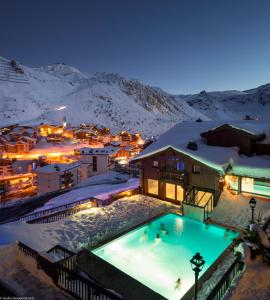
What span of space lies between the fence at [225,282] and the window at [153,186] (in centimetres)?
1345

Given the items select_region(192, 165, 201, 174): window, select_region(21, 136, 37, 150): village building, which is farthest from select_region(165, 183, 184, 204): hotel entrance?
select_region(21, 136, 37, 150): village building

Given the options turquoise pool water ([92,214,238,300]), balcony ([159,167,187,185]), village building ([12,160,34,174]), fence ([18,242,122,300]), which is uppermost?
balcony ([159,167,187,185])

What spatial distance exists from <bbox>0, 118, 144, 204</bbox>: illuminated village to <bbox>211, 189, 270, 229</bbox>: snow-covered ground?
32797 millimetres

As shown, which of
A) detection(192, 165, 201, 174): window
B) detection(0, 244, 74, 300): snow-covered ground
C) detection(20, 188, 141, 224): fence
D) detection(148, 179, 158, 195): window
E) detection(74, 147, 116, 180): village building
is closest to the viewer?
detection(0, 244, 74, 300): snow-covered ground

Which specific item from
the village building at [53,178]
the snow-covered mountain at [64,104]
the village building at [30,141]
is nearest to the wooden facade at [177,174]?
the village building at [53,178]

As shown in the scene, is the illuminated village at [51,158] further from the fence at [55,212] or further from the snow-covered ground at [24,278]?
the snow-covered ground at [24,278]

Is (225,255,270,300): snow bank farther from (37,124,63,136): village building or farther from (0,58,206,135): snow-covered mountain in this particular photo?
(0,58,206,135): snow-covered mountain

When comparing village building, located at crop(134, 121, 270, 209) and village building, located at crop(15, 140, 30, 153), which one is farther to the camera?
village building, located at crop(15, 140, 30, 153)

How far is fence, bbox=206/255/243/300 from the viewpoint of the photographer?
912 cm

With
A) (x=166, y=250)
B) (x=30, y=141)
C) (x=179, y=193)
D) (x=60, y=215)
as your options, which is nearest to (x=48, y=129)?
(x=30, y=141)

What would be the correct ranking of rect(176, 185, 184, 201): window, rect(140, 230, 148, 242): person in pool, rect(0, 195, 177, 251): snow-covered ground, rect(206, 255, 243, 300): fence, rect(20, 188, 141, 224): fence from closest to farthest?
rect(206, 255, 243, 300): fence, rect(0, 195, 177, 251): snow-covered ground, rect(140, 230, 148, 242): person in pool, rect(20, 188, 141, 224): fence, rect(176, 185, 184, 201): window

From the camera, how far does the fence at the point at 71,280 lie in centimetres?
916

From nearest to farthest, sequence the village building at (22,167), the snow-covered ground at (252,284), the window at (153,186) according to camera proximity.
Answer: the snow-covered ground at (252,284), the window at (153,186), the village building at (22,167)

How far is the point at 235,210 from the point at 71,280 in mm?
13250
